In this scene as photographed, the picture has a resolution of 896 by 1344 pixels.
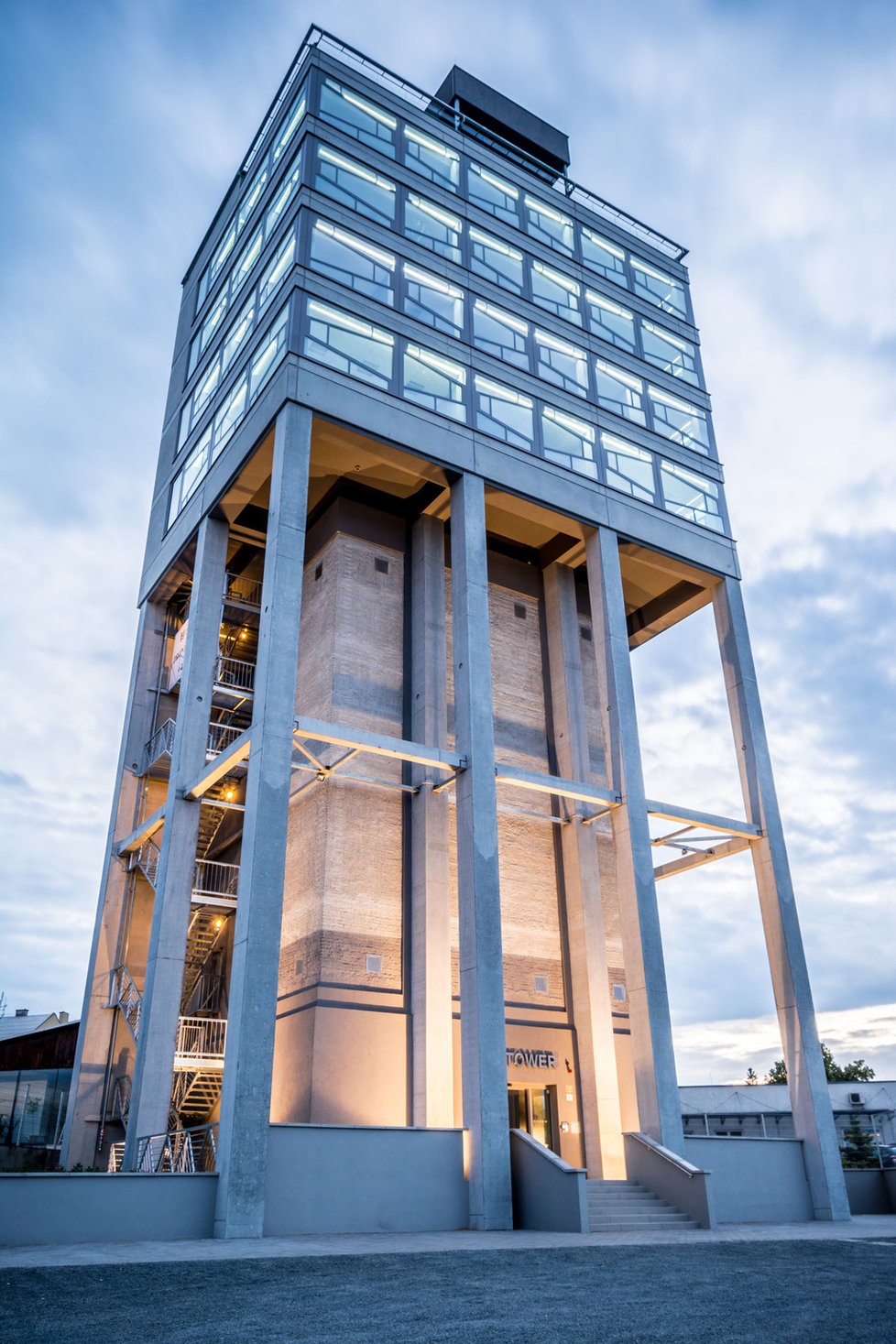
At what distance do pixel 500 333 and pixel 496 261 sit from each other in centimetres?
263

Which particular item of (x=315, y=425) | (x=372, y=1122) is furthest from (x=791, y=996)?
(x=315, y=425)

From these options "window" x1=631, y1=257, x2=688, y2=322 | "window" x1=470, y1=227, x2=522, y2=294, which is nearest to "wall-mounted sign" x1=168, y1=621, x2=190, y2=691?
"window" x1=470, y1=227, x2=522, y2=294

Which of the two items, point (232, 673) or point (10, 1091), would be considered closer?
point (232, 673)

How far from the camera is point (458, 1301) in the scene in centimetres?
853

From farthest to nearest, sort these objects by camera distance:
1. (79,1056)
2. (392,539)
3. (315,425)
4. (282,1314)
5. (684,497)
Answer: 1. (684,497)
2. (392,539)
3. (79,1056)
4. (315,425)
5. (282,1314)

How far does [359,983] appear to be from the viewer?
21.3m

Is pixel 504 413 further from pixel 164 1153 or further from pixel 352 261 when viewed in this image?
pixel 164 1153

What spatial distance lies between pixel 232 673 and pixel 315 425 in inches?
334

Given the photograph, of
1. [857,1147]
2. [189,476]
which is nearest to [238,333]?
[189,476]

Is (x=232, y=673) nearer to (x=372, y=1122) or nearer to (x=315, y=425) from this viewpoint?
(x=315, y=425)

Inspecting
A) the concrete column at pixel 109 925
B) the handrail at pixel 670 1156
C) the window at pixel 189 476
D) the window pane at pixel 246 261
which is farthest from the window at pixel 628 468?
the handrail at pixel 670 1156

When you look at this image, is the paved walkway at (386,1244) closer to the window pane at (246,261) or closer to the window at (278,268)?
the window at (278,268)

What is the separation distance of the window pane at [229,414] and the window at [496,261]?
7.10 meters

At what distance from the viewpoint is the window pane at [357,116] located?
25.5 meters
